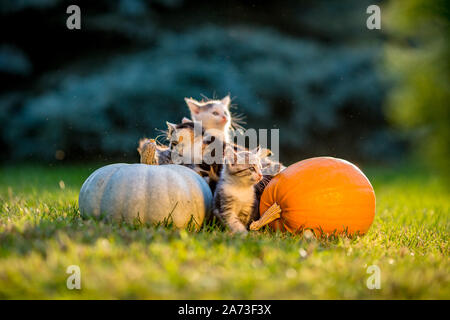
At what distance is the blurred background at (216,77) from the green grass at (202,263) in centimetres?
505

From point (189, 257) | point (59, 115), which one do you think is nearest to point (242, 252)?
point (189, 257)

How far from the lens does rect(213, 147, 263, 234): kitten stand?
2781 mm

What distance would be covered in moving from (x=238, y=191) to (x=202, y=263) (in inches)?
40.4

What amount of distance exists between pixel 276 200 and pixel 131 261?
4.31 ft

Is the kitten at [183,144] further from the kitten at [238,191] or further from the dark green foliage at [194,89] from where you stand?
the dark green foliage at [194,89]

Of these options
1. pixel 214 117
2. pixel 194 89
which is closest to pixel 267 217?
pixel 214 117

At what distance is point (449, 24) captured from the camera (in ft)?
21.2

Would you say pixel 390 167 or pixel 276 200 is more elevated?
pixel 276 200

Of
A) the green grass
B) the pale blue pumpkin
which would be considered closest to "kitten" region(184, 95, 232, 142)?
the pale blue pumpkin

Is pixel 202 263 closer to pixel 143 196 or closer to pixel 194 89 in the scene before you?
pixel 143 196

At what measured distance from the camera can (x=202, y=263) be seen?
1.86 metres

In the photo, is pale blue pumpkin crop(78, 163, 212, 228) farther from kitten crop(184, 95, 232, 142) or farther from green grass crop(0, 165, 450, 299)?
kitten crop(184, 95, 232, 142)
